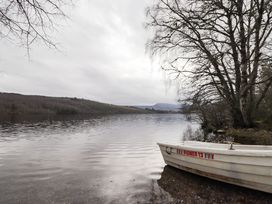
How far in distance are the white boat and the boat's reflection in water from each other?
0.67ft

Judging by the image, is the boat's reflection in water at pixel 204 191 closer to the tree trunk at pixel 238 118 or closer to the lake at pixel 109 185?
the lake at pixel 109 185

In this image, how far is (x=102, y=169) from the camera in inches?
378

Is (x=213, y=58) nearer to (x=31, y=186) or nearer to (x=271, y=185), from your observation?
(x=271, y=185)

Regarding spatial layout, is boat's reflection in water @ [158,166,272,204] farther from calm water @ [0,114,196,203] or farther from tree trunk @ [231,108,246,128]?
tree trunk @ [231,108,246,128]

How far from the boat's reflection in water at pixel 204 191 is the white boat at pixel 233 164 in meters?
0.20

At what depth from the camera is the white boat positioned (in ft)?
18.9

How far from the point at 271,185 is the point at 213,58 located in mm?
9805

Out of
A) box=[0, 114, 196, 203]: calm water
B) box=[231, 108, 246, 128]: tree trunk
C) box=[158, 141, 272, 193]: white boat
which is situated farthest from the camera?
box=[231, 108, 246, 128]: tree trunk

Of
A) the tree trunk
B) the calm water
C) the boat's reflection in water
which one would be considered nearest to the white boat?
the boat's reflection in water

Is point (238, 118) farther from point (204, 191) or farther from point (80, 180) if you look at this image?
point (80, 180)

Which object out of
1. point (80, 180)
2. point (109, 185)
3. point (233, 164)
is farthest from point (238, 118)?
point (80, 180)

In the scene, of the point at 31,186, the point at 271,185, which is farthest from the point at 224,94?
the point at 31,186

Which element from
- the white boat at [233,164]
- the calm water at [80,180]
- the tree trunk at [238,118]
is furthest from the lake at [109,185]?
the tree trunk at [238,118]

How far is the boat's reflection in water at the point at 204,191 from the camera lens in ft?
19.6
